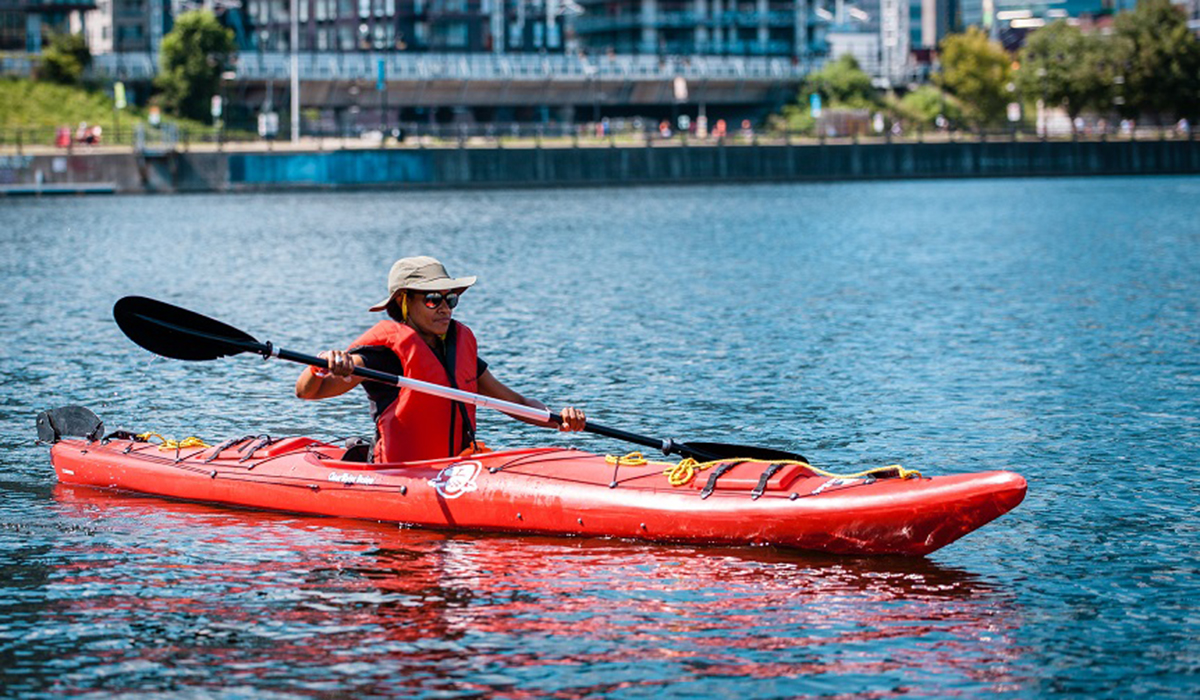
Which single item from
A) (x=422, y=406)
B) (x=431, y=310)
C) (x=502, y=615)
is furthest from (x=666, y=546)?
(x=431, y=310)

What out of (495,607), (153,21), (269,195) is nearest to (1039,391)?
(495,607)

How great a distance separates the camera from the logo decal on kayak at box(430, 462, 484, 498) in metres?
14.1

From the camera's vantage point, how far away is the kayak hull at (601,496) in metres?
12.8

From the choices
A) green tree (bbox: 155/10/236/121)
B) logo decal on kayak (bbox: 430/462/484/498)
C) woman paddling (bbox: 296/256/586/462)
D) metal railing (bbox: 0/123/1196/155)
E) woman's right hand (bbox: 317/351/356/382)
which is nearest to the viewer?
woman's right hand (bbox: 317/351/356/382)

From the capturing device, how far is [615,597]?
12539 millimetres

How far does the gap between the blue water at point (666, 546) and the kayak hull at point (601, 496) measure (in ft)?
0.66

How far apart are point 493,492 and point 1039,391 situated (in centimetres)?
1131

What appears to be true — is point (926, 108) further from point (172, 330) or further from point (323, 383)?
point (323, 383)

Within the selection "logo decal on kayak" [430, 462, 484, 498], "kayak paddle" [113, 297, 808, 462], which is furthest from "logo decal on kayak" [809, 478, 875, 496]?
"logo decal on kayak" [430, 462, 484, 498]

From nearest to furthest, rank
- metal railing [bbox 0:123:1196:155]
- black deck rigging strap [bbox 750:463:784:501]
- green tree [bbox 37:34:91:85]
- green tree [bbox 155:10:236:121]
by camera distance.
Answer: black deck rigging strap [bbox 750:463:784:501] < metal railing [bbox 0:123:1196:155] < green tree [bbox 37:34:91:85] < green tree [bbox 155:10:236:121]

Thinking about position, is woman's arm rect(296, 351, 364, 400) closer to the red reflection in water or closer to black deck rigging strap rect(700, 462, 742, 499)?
the red reflection in water

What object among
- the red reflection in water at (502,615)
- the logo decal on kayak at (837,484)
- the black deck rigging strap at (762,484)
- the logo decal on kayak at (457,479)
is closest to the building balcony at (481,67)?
the logo decal on kayak at (457,479)

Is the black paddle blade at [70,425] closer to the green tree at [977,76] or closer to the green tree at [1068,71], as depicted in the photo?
the green tree at [1068,71]

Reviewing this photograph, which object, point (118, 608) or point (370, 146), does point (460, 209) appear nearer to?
point (370, 146)
